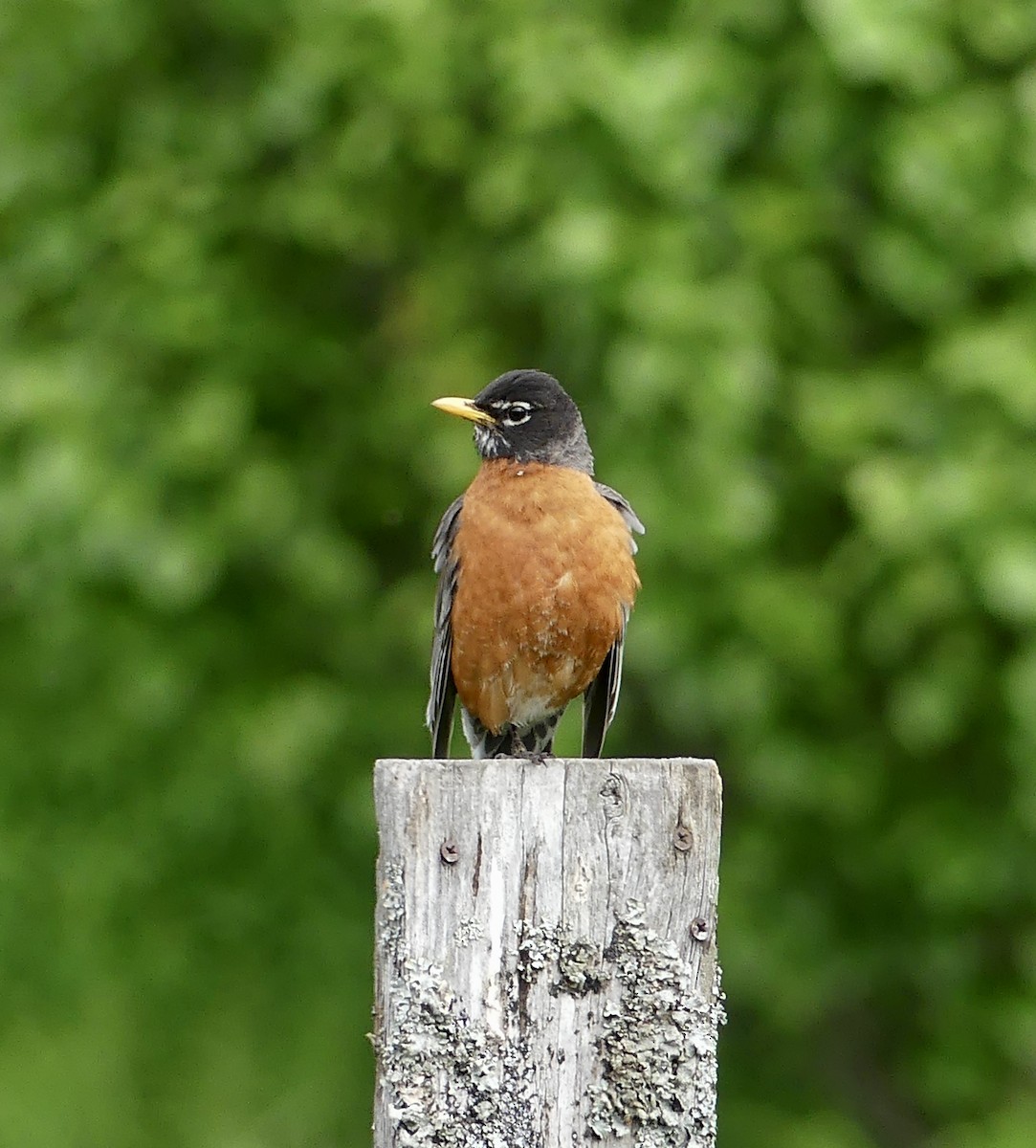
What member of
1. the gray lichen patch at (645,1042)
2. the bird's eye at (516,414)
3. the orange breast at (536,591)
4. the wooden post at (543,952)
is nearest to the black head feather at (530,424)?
the bird's eye at (516,414)

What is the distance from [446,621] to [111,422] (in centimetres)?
265

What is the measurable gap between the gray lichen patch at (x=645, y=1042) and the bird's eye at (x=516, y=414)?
8.05 feet

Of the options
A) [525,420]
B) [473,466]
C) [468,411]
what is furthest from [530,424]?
[473,466]

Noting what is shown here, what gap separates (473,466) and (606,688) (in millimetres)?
1719

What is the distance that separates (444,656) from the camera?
4.84 m

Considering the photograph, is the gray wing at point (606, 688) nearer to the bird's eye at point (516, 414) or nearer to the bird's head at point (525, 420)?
the bird's head at point (525, 420)

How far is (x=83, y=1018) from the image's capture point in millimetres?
A: 8805

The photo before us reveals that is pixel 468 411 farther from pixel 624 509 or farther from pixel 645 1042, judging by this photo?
pixel 645 1042

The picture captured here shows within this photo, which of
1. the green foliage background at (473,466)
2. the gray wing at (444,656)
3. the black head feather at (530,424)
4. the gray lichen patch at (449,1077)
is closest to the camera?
the gray lichen patch at (449,1077)

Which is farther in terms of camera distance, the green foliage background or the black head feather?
the green foliage background

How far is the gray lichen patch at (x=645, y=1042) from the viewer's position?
9.05 ft

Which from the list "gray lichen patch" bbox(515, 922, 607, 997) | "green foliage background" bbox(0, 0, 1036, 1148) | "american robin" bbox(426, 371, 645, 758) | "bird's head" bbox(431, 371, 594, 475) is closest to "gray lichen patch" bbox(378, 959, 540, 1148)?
"gray lichen patch" bbox(515, 922, 607, 997)

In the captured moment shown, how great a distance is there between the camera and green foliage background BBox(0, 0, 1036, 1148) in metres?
6.16

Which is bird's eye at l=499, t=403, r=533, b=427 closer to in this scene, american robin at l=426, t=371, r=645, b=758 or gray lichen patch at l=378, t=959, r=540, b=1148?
american robin at l=426, t=371, r=645, b=758
